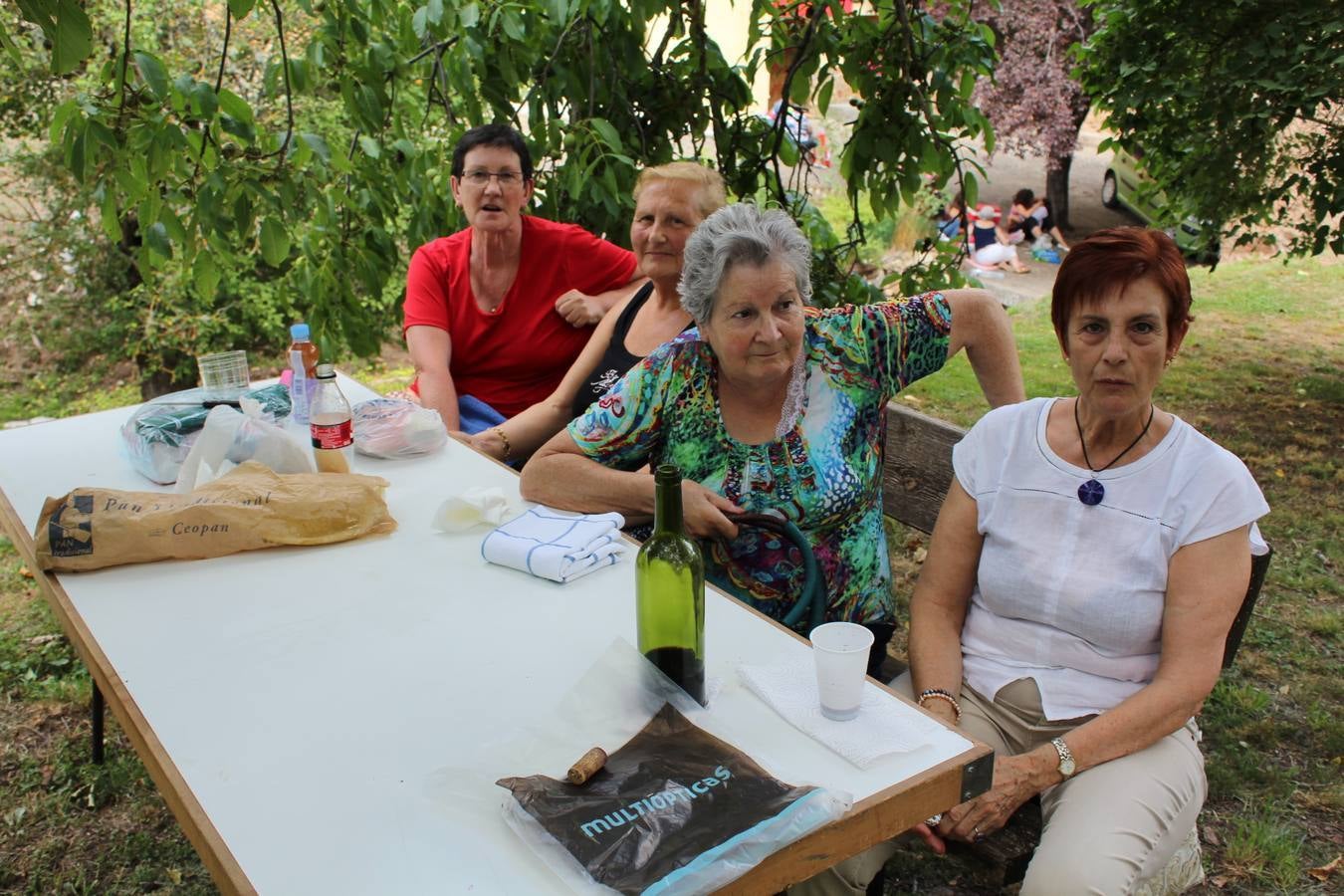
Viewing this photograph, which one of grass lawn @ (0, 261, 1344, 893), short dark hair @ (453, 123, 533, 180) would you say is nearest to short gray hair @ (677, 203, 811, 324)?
grass lawn @ (0, 261, 1344, 893)

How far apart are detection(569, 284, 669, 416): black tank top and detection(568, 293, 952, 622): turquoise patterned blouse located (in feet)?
2.07

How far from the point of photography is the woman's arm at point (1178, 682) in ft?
5.84

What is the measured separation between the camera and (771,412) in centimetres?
227

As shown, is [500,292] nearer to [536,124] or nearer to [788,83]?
[536,124]

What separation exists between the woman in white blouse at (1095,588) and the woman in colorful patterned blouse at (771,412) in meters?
0.23

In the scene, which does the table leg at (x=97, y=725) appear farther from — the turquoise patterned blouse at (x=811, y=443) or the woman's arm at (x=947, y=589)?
the woman's arm at (x=947, y=589)

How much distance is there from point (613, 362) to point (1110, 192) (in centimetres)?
1047

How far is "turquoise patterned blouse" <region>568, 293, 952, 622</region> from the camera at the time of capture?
222 cm

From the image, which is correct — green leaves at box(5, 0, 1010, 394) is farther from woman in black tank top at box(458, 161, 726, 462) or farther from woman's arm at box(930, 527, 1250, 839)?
woman's arm at box(930, 527, 1250, 839)

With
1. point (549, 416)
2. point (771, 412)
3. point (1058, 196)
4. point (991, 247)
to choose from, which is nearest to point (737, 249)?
point (771, 412)

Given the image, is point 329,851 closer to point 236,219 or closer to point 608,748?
point 608,748

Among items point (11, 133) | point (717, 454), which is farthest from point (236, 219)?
point (11, 133)

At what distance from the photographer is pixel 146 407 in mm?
2752

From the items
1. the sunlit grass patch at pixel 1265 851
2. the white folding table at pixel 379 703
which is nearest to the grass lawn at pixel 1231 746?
the sunlit grass patch at pixel 1265 851
